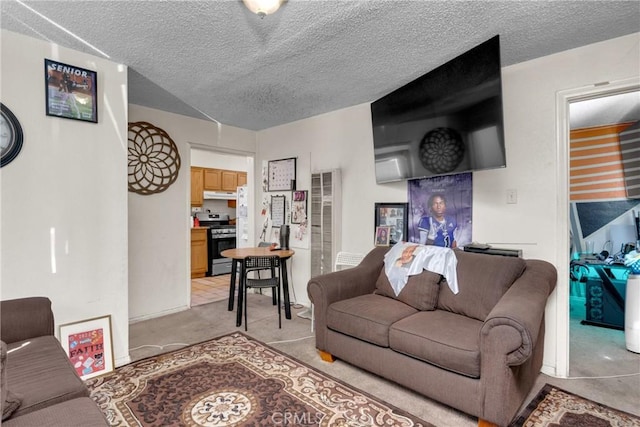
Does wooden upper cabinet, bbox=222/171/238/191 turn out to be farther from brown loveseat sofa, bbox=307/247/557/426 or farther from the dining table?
brown loveseat sofa, bbox=307/247/557/426

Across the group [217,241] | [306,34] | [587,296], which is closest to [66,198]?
[306,34]

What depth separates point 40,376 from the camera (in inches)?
58.1

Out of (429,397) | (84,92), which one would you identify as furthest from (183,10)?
(429,397)

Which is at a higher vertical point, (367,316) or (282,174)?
(282,174)

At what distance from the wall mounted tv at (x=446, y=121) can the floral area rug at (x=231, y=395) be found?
1758 millimetres

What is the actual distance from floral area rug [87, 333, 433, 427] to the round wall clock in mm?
1616

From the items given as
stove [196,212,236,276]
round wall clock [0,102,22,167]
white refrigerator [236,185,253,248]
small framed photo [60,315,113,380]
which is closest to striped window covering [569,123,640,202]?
white refrigerator [236,185,253,248]

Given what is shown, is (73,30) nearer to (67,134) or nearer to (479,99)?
(67,134)

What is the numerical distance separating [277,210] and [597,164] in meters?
4.23

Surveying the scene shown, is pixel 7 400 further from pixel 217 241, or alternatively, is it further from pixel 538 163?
pixel 217 241

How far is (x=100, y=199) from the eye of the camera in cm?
245

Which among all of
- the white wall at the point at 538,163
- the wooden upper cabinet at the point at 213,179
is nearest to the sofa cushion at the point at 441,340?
the white wall at the point at 538,163

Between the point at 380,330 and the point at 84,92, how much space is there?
2.74 meters

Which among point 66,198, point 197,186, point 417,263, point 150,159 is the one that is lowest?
point 417,263
